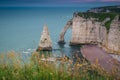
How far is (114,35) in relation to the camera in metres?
76.7

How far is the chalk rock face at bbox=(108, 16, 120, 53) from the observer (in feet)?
240

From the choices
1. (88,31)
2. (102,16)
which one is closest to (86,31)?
(88,31)

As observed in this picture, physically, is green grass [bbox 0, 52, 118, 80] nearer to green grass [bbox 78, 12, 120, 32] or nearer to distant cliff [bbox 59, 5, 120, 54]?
distant cliff [bbox 59, 5, 120, 54]

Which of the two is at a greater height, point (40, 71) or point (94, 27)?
point (40, 71)

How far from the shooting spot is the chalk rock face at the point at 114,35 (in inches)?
2877

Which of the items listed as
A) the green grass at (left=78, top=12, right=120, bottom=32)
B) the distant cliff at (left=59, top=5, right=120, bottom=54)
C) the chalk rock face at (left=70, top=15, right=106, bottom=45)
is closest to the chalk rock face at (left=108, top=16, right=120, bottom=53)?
the distant cliff at (left=59, top=5, right=120, bottom=54)

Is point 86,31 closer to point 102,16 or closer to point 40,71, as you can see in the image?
point 102,16

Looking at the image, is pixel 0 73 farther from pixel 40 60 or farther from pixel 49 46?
pixel 49 46

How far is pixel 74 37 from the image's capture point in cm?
9375

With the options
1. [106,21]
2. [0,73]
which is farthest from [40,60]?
[106,21]

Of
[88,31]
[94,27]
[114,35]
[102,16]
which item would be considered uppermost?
[102,16]

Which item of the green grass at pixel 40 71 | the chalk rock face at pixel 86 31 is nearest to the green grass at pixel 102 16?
the chalk rock face at pixel 86 31

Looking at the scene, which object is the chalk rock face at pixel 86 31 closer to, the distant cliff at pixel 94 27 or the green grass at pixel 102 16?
the distant cliff at pixel 94 27

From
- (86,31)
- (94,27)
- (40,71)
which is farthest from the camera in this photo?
(86,31)
